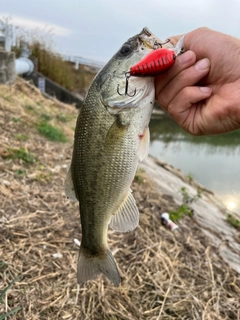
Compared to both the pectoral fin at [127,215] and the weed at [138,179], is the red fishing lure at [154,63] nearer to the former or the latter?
the pectoral fin at [127,215]

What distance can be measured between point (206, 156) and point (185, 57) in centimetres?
1220

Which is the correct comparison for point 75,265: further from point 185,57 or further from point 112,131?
point 185,57

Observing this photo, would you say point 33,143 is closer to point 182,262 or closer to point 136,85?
point 182,262

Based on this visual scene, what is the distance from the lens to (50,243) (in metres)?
3.49

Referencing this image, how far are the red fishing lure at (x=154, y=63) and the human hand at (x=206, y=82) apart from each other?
0.14 meters

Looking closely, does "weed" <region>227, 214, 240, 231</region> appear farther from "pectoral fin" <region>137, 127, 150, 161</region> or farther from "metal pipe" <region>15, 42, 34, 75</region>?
"metal pipe" <region>15, 42, 34, 75</region>

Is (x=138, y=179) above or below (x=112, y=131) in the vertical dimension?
below

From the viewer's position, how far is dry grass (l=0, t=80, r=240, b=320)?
289 cm

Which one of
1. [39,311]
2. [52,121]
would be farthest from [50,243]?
[52,121]

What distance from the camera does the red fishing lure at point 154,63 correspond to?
5.69 ft

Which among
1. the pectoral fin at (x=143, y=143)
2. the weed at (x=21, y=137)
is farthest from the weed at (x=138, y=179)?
the pectoral fin at (x=143, y=143)

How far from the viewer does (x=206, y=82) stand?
6.81 ft

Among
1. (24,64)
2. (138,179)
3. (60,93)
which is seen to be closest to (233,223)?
(138,179)

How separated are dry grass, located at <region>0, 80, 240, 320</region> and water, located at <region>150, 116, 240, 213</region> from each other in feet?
16.4
